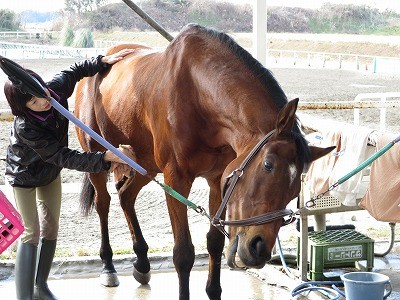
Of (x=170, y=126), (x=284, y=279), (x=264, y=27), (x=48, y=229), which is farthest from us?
(x=264, y=27)

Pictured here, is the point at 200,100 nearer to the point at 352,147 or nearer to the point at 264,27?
the point at 352,147

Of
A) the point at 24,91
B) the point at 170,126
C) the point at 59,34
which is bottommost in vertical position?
the point at 59,34

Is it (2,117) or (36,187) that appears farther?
(2,117)

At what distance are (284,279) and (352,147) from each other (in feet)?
3.44

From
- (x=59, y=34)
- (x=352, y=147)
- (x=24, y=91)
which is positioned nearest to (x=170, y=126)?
(x=24, y=91)

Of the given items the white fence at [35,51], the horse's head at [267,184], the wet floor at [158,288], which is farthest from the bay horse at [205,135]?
the white fence at [35,51]

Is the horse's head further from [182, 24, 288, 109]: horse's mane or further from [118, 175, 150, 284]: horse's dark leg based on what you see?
[118, 175, 150, 284]: horse's dark leg

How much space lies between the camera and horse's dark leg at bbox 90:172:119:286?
15.9ft

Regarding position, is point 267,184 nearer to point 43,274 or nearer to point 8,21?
point 43,274

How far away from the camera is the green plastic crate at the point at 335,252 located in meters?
4.66

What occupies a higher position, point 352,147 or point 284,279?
point 352,147

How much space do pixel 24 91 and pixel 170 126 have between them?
78 centimetres

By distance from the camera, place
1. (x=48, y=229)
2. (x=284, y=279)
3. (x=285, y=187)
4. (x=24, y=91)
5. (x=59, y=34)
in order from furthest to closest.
Answer: (x=59, y=34), (x=284, y=279), (x=48, y=229), (x=24, y=91), (x=285, y=187)

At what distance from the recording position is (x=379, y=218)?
4070 millimetres
